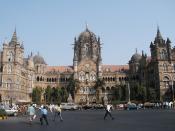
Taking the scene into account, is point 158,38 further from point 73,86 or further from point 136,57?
point 73,86

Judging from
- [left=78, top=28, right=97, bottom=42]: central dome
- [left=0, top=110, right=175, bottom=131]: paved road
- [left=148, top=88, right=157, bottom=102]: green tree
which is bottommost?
[left=0, top=110, right=175, bottom=131]: paved road

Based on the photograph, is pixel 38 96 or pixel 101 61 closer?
pixel 38 96

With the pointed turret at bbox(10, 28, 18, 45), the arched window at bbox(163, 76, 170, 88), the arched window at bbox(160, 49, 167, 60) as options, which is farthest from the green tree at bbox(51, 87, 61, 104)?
the arched window at bbox(160, 49, 167, 60)

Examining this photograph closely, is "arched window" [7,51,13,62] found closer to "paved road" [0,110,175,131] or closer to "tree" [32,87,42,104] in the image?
"tree" [32,87,42,104]

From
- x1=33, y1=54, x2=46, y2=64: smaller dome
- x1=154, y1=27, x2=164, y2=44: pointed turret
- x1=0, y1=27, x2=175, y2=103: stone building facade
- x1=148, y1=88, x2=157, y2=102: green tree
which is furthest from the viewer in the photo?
x1=33, y1=54, x2=46, y2=64: smaller dome

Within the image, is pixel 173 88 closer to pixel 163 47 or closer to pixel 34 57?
pixel 163 47

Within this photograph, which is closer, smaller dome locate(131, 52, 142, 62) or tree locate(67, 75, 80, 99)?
tree locate(67, 75, 80, 99)

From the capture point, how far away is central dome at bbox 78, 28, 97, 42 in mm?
125581

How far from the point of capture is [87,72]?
11594 cm

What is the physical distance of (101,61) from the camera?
11712cm

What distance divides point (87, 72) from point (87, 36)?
727 inches

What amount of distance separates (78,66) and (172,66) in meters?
36.5

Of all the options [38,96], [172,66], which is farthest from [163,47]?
[38,96]

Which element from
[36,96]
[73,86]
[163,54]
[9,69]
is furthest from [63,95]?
[163,54]
